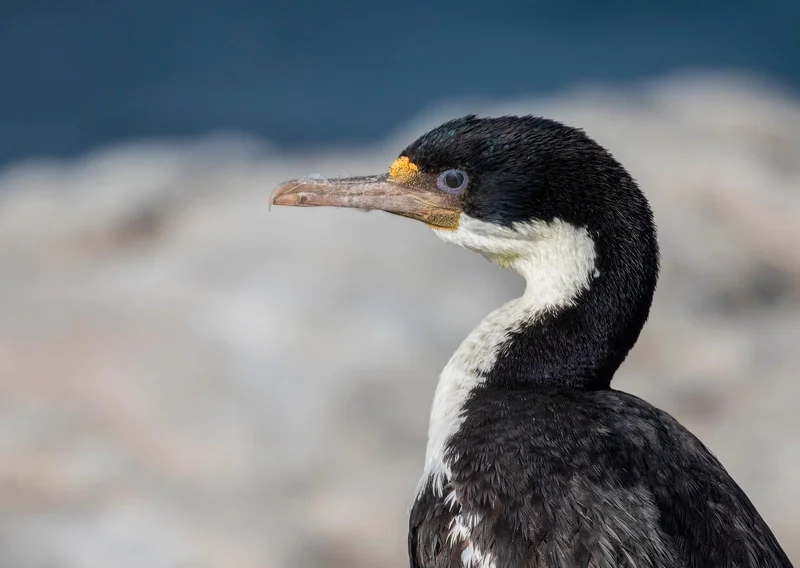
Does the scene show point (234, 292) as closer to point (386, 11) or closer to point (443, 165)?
point (443, 165)

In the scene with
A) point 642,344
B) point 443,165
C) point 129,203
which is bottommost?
point 443,165

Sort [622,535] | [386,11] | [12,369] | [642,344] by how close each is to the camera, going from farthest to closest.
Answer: [386,11]
[642,344]
[12,369]
[622,535]

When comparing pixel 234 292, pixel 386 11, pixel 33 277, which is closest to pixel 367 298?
pixel 234 292

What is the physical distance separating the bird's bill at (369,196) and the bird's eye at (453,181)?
0.06 m

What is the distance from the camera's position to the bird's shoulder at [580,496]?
3.37 m

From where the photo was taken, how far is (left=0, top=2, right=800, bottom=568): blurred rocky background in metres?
7.13

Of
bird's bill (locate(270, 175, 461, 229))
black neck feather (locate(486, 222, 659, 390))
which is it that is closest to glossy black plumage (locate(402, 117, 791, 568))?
A: black neck feather (locate(486, 222, 659, 390))

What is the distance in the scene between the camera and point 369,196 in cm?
431

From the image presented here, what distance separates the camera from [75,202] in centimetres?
1016

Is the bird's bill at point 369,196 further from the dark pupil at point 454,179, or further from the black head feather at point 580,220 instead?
the black head feather at point 580,220

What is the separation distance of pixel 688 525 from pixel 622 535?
212 millimetres

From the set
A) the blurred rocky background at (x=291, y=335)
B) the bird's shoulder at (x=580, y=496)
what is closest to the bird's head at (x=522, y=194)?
the bird's shoulder at (x=580, y=496)

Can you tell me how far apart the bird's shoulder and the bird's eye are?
0.77 m

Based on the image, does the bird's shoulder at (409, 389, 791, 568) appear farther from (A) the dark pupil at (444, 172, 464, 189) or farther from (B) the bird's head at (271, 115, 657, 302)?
(A) the dark pupil at (444, 172, 464, 189)
